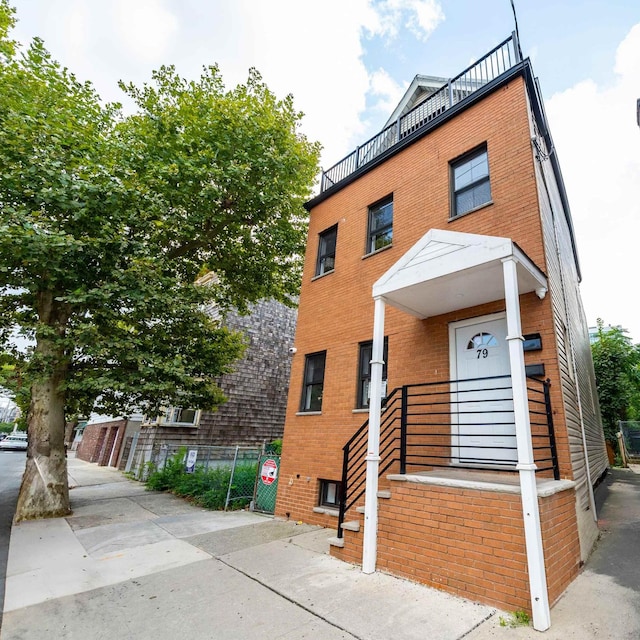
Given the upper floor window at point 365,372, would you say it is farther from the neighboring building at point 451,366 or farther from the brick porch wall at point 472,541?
the brick porch wall at point 472,541

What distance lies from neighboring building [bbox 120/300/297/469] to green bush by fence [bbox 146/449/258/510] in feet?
6.03

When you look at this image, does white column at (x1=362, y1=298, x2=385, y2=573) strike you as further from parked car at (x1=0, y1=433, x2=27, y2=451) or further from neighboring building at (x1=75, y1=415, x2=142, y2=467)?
parked car at (x1=0, y1=433, x2=27, y2=451)

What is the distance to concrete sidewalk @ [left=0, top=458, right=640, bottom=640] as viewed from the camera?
3148 mm

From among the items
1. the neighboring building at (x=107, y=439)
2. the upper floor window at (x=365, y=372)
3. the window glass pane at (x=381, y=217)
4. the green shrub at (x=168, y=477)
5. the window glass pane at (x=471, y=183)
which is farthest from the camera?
the neighboring building at (x=107, y=439)

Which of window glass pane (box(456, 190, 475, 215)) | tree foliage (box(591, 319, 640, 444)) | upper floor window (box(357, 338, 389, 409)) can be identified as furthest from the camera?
tree foliage (box(591, 319, 640, 444))

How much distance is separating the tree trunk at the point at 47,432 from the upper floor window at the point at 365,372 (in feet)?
21.2

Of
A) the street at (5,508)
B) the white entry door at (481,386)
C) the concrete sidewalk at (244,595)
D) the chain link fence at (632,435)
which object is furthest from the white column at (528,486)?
the chain link fence at (632,435)

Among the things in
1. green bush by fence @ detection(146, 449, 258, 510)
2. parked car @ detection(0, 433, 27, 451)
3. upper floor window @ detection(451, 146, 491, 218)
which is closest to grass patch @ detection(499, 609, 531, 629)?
upper floor window @ detection(451, 146, 491, 218)

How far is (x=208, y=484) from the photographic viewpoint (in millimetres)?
9820

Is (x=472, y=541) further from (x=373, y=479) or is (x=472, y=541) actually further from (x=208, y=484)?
(x=208, y=484)

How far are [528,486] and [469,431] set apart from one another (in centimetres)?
208

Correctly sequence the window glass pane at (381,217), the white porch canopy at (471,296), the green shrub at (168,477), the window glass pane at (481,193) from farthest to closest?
the green shrub at (168,477), the window glass pane at (381,217), the window glass pane at (481,193), the white porch canopy at (471,296)

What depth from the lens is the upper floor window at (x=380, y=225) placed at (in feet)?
26.9

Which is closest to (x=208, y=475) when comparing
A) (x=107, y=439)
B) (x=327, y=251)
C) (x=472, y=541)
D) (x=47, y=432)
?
(x=47, y=432)
